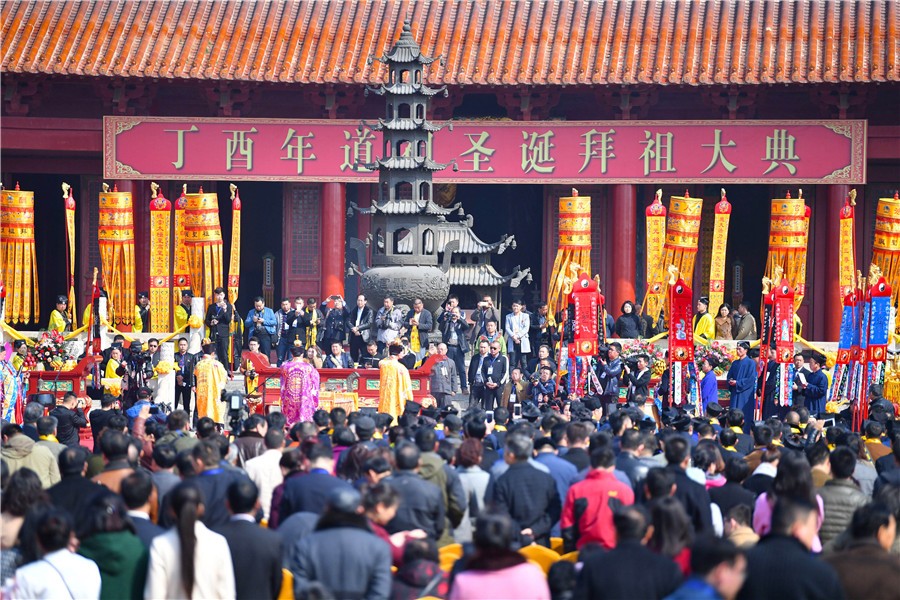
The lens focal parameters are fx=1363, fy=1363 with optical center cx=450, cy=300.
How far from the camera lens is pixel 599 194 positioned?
22234 mm

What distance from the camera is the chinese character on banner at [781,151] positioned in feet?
68.8

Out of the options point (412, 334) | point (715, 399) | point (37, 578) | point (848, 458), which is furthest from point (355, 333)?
point (37, 578)

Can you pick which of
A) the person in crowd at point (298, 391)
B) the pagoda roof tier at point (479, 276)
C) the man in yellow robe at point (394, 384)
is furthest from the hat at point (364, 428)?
the pagoda roof tier at point (479, 276)

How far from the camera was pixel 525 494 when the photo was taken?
24.7 ft

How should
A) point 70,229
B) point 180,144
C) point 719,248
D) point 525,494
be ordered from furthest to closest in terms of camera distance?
1. point 180,144
2. point 719,248
3. point 70,229
4. point 525,494

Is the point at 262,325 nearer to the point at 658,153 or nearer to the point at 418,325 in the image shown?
the point at 418,325

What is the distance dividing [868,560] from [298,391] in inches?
361

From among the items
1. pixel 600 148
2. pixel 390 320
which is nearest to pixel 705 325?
pixel 600 148

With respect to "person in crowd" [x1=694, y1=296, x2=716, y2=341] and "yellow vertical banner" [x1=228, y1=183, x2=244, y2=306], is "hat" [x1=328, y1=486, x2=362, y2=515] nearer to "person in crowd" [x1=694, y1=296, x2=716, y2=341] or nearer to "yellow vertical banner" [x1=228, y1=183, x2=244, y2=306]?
"person in crowd" [x1=694, y1=296, x2=716, y2=341]

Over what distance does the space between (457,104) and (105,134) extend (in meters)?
5.53

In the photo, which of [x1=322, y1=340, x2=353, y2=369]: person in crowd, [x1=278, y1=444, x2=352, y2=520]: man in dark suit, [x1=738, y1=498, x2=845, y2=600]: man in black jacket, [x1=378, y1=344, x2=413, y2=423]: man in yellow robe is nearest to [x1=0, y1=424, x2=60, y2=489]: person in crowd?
Result: [x1=278, y1=444, x2=352, y2=520]: man in dark suit

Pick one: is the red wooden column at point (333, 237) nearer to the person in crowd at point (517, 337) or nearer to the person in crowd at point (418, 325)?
the person in crowd at point (517, 337)

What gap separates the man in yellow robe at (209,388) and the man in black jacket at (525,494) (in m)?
6.85

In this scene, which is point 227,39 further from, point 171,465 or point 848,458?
point 848,458
